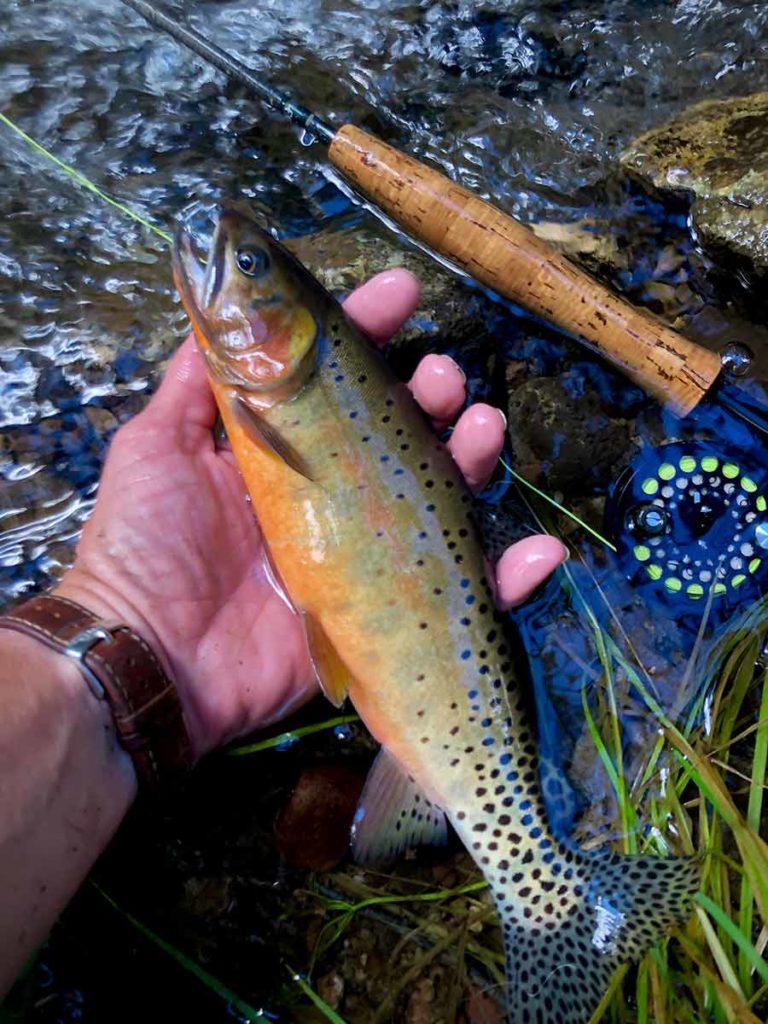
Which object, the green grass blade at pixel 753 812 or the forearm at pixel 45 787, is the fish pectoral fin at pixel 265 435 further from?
the green grass blade at pixel 753 812

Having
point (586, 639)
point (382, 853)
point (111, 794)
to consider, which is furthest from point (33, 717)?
point (586, 639)

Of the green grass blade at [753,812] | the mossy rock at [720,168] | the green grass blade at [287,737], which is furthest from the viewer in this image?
the mossy rock at [720,168]

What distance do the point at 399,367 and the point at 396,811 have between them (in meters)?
1.59

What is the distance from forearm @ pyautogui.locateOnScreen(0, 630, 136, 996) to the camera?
201cm

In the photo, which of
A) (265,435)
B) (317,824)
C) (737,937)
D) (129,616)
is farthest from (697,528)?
(129,616)

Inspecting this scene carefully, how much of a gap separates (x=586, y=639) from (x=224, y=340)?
164 cm

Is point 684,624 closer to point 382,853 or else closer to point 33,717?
point 382,853

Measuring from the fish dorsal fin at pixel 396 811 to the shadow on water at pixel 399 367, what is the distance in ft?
0.92

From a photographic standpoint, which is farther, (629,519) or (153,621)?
(629,519)

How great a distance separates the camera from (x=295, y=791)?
292cm

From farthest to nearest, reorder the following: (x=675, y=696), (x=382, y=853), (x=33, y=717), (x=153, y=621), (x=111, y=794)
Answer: (x=675, y=696)
(x=382, y=853)
(x=153, y=621)
(x=111, y=794)
(x=33, y=717)

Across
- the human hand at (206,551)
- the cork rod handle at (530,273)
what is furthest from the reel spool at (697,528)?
the human hand at (206,551)

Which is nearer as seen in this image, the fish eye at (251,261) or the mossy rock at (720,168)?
the fish eye at (251,261)

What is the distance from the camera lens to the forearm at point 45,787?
2008 mm
